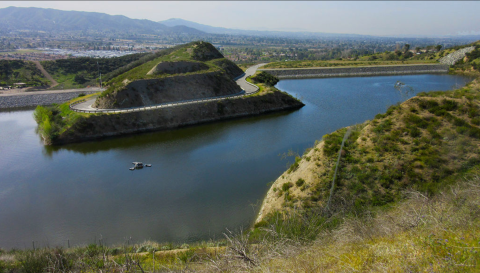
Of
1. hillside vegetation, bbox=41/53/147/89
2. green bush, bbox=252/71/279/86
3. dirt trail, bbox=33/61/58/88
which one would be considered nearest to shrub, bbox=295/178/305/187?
green bush, bbox=252/71/279/86

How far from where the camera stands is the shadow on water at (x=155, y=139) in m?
32.4

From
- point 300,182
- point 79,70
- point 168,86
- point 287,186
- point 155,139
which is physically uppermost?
point 79,70

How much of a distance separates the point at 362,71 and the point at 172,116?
73363 mm

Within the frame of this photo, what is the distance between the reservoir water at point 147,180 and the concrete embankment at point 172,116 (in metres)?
1.87

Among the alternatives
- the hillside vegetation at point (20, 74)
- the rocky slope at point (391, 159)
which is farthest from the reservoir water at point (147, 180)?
the hillside vegetation at point (20, 74)

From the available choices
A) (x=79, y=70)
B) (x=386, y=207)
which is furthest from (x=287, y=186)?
(x=79, y=70)

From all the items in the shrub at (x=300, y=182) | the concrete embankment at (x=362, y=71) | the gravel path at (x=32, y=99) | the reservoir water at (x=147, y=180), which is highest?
the concrete embankment at (x=362, y=71)

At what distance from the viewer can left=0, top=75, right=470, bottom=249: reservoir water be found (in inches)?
687

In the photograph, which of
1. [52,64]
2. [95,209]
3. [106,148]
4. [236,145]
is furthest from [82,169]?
[52,64]

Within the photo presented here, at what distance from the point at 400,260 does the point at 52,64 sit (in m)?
100

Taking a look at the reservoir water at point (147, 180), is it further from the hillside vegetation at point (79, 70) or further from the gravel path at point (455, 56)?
the gravel path at point (455, 56)

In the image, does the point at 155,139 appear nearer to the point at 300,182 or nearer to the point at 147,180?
the point at 147,180

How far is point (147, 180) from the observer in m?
23.8

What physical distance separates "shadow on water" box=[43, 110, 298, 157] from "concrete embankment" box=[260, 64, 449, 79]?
5276 centimetres
